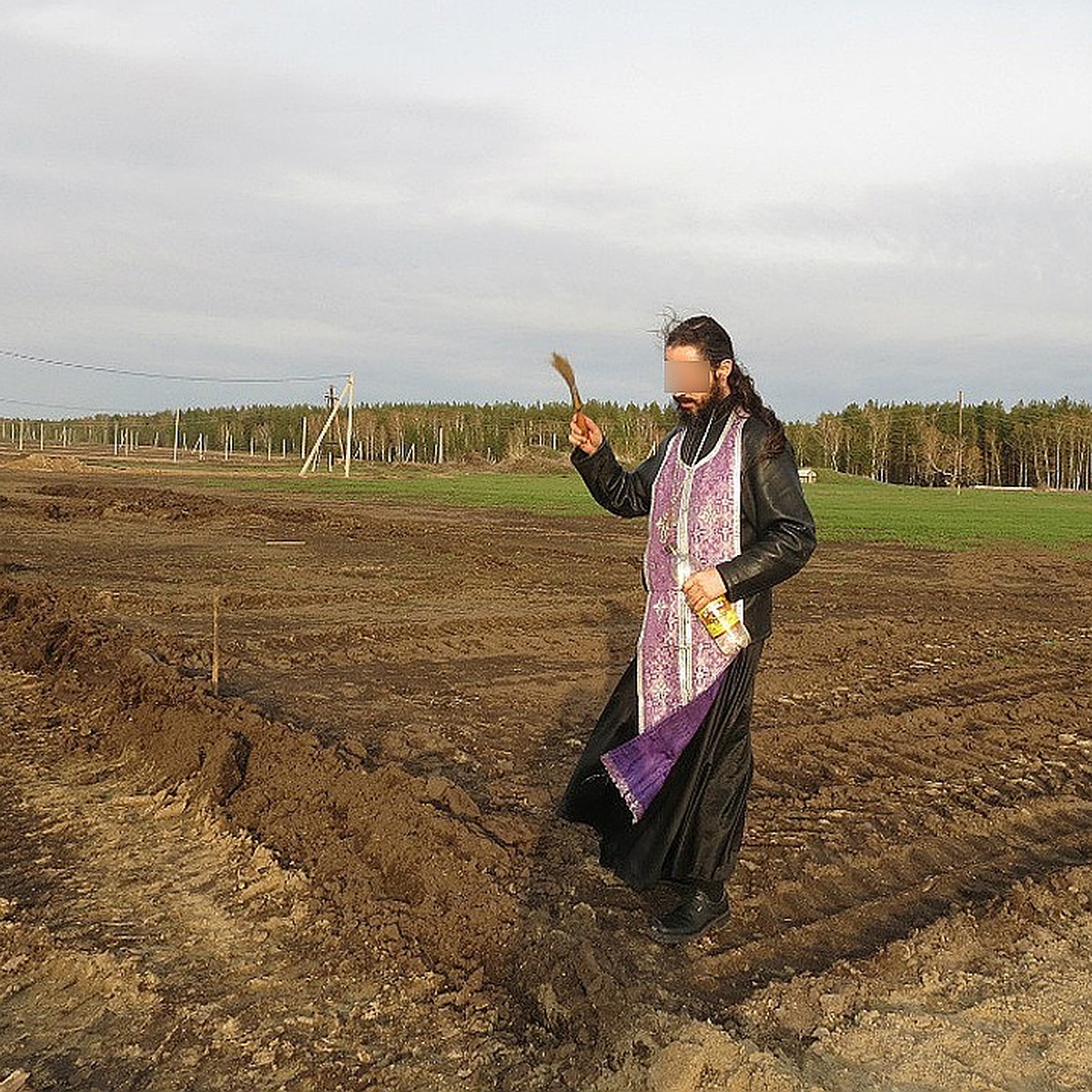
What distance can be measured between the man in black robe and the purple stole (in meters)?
0.04

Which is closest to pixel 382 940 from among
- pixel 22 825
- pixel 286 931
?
pixel 286 931

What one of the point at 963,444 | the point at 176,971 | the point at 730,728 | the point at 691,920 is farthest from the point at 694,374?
the point at 963,444

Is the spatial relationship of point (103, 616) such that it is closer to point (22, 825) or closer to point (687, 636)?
point (22, 825)

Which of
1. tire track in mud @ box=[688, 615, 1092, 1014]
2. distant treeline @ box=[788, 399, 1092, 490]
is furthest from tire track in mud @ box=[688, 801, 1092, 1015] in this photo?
distant treeline @ box=[788, 399, 1092, 490]

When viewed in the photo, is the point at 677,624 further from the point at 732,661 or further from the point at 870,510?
the point at 870,510

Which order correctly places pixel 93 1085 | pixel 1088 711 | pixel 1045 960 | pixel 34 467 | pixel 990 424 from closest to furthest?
pixel 93 1085 < pixel 1045 960 < pixel 1088 711 < pixel 34 467 < pixel 990 424

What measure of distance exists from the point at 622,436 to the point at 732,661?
349 ft

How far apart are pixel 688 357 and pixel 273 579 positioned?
38.7ft

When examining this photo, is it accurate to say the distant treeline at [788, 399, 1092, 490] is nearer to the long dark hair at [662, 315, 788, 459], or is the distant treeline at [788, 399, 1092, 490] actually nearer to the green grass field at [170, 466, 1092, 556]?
the green grass field at [170, 466, 1092, 556]

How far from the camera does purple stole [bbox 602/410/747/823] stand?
12.6 feet

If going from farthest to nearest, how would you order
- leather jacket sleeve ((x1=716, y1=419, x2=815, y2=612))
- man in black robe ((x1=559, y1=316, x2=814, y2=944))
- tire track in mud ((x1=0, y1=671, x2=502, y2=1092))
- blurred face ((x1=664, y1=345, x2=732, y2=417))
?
blurred face ((x1=664, y1=345, x2=732, y2=417))
man in black robe ((x1=559, y1=316, x2=814, y2=944))
leather jacket sleeve ((x1=716, y1=419, x2=815, y2=612))
tire track in mud ((x1=0, y1=671, x2=502, y2=1092))

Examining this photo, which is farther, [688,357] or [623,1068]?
[688,357]

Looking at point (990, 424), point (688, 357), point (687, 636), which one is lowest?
point (687, 636)

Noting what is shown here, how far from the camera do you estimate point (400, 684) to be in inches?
329
